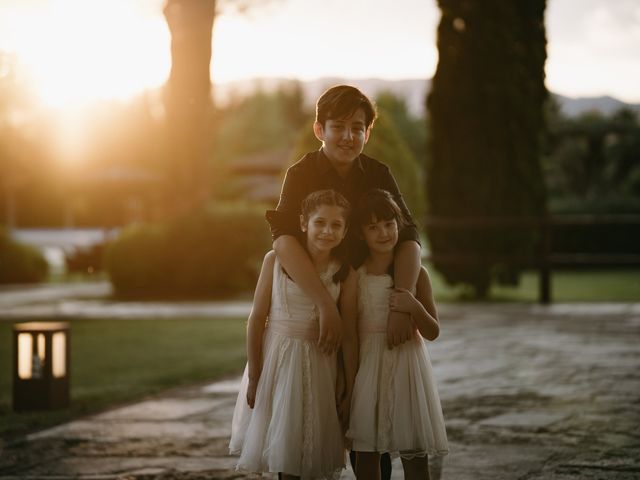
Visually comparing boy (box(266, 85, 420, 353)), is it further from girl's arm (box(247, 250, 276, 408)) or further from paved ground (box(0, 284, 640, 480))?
paved ground (box(0, 284, 640, 480))

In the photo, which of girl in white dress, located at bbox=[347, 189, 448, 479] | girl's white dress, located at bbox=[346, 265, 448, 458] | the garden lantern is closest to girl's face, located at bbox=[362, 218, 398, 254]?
girl in white dress, located at bbox=[347, 189, 448, 479]

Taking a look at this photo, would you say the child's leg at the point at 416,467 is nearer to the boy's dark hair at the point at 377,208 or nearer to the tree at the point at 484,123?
the boy's dark hair at the point at 377,208

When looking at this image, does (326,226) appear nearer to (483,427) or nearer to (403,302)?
(403,302)

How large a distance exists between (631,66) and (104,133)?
21.0 metres

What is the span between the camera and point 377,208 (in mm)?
3133

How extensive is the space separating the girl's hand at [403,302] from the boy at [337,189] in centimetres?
2

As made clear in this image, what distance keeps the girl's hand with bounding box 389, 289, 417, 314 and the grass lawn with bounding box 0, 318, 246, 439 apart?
2763mm

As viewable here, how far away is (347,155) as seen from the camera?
3.26m

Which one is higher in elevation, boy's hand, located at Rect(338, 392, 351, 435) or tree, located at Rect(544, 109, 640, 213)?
tree, located at Rect(544, 109, 640, 213)

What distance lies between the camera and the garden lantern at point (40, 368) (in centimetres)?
575

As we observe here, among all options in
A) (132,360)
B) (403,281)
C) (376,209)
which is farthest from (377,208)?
(132,360)

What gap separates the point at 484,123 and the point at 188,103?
5172mm

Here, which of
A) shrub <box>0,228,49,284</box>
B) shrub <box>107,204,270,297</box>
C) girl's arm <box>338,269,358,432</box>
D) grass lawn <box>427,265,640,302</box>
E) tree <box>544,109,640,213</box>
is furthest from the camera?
tree <box>544,109,640,213</box>

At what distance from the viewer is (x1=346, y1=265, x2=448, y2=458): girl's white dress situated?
310 centimetres
